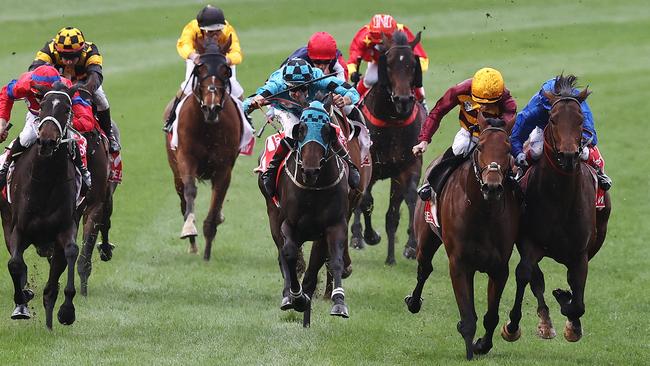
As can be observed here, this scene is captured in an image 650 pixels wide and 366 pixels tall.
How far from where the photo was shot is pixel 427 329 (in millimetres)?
12219

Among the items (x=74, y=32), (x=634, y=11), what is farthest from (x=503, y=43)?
(x=74, y=32)

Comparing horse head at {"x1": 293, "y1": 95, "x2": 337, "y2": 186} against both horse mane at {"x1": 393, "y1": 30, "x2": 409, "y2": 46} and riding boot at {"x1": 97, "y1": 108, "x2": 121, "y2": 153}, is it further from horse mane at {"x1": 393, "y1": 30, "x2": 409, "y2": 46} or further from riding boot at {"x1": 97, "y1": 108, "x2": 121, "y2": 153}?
horse mane at {"x1": 393, "y1": 30, "x2": 409, "y2": 46}

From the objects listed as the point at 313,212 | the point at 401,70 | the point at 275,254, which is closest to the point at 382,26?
the point at 401,70

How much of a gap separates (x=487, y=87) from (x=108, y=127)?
455cm

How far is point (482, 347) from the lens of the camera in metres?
10.9

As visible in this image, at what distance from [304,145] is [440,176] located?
1186mm

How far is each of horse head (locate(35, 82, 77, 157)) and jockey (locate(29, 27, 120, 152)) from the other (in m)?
1.80

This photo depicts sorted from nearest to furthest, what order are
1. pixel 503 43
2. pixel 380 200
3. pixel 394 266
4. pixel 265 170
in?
pixel 265 170 → pixel 394 266 → pixel 380 200 → pixel 503 43

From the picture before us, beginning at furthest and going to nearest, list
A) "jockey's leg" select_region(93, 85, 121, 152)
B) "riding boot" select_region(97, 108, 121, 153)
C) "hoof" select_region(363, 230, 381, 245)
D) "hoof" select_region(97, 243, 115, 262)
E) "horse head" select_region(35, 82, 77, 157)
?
"hoof" select_region(363, 230, 381, 245), "hoof" select_region(97, 243, 115, 262), "riding boot" select_region(97, 108, 121, 153), "jockey's leg" select_region(93, 85, 121, 152), "horse head" select_region(35, 82, 77, 157)

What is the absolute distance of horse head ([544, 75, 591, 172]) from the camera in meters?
9.95

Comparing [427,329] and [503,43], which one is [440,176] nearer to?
[427,329]

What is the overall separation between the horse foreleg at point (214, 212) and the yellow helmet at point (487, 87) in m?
5.75

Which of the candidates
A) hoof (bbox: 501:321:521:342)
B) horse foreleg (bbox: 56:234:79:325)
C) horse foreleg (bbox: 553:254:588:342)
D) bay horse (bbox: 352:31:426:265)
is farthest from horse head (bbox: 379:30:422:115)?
horse foreleg (bbox: 56:234:79:325)

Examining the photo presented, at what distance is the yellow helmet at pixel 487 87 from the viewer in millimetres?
10852
